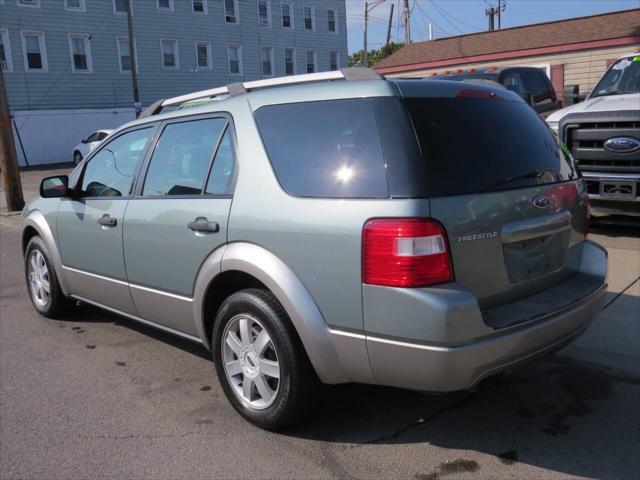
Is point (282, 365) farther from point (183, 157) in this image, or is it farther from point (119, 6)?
point (119, 6)

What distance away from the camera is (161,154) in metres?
4.16

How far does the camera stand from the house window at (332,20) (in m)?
39.0

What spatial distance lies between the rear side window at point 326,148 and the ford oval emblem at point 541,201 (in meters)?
0.87

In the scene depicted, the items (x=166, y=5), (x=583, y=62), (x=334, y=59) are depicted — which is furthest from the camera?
(x=334, y=59)

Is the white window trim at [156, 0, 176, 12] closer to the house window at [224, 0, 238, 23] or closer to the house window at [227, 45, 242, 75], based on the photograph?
the house window at [224, 0, 238, 23]

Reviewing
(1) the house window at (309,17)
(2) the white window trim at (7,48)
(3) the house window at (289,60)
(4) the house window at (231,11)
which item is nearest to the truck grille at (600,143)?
(2) the white window trim at (7,48)

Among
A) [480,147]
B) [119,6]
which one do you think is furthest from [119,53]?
[480,147]

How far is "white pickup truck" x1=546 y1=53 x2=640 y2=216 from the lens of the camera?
21.7 ft

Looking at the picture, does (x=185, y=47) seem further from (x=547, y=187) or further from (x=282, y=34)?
(x=547, y=187)

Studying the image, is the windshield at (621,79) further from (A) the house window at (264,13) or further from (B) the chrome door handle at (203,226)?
(A) the house window at (264,13)

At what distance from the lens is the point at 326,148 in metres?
3.09

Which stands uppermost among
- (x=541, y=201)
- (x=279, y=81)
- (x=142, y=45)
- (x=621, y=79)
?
(x=142, y=45)

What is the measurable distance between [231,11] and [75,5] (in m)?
8.76

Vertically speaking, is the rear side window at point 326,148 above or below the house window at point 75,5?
below
